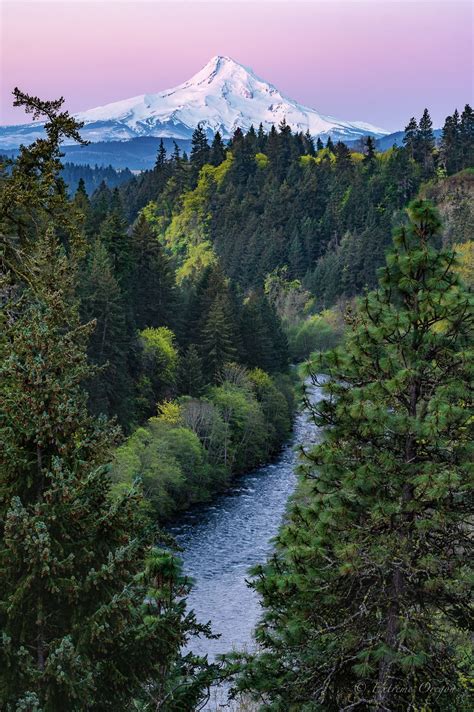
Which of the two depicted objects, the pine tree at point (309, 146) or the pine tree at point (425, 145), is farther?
the pine tree at point (309, 146)

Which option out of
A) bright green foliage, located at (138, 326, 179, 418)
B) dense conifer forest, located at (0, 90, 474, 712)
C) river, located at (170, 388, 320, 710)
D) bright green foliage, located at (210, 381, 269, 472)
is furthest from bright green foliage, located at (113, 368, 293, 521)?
dense conifer forest, located at (0, 90, 474, 712)

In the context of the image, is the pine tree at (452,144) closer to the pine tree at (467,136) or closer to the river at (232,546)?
the pine tree at (467,136)

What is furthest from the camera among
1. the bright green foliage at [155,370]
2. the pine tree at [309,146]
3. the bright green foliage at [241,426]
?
the pine tree at [309,146]

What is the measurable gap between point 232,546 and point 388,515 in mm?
29198

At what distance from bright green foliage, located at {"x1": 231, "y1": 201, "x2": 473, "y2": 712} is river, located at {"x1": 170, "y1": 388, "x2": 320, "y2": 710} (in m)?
11.4

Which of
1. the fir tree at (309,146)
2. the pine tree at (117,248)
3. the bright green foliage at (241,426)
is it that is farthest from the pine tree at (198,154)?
the bright green foliage at (241,426)

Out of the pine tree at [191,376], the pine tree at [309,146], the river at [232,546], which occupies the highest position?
the pine tree at [309,146]

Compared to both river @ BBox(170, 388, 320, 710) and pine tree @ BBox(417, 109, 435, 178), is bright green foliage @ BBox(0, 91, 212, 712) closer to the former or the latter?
river @ BBox(170, 388, 320, 710)

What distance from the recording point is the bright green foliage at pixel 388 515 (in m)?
11.7

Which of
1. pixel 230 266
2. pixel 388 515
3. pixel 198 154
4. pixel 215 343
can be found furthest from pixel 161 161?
pixel 388 515

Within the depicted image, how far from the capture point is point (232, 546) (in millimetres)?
40000

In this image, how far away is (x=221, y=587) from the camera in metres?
34.5

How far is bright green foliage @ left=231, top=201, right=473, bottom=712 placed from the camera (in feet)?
38.5

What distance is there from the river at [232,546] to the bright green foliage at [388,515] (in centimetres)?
1145
